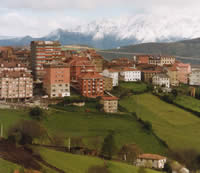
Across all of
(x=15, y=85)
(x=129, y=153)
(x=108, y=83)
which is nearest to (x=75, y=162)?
(x=129, y=153)

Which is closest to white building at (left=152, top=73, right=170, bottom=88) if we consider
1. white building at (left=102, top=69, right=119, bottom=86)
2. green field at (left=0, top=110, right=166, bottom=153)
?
white building at (left=102, top=69, right=119, bottom=86)

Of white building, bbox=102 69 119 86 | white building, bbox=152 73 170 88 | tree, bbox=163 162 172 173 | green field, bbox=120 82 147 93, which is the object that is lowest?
tree, bbox=163 162 172 173

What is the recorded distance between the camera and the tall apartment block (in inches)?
3187

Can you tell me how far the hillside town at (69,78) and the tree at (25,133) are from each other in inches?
471

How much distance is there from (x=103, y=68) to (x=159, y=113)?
24.4m

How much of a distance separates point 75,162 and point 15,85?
2951 cm

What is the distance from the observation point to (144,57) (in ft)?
369

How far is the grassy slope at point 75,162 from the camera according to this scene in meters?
41.0

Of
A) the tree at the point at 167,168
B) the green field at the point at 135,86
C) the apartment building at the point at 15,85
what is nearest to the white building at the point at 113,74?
the green field at the point at 135,86

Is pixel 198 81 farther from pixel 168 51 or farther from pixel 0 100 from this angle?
pixel 168 51

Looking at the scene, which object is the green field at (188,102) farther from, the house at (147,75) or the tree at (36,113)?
the tree at (36,113)

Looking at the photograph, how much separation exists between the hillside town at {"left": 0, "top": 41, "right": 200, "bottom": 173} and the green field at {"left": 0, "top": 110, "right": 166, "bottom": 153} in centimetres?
368

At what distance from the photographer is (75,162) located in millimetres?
42969

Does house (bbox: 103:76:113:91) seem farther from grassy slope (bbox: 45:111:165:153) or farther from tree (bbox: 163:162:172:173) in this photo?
tree (bbox: 163:162:172:173)
